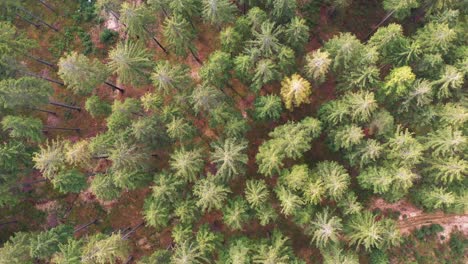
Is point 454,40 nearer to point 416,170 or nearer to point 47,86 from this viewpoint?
point 416,170

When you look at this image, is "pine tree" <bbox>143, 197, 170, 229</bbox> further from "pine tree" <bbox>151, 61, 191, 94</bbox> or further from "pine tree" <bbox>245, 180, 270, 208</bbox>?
"pine tree" <bbox>151, 61, 191, 94</bbox>

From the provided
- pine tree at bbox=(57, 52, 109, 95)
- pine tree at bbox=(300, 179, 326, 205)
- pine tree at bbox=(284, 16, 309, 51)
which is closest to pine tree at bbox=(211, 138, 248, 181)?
pine tree at bbox=(300, 179, 326, 205)

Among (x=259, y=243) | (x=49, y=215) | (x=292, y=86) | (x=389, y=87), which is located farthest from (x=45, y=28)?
(x=389, y=87)

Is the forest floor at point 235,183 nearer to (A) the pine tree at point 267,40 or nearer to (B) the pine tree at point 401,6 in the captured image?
(A) the pine tree at point 267,40

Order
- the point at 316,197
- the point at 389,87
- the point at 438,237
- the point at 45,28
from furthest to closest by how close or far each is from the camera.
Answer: the point at 45,28, the point at 438,237, the point at 389,87, the point at 316,197

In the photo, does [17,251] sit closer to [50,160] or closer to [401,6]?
[50,160]

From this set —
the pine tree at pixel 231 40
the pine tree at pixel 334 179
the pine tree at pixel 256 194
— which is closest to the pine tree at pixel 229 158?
the pine tree at pixel 256 194
